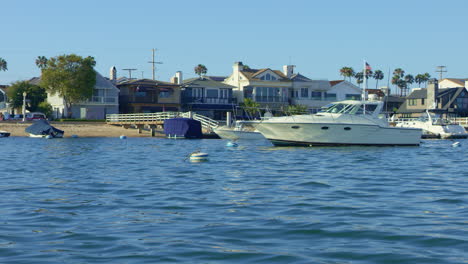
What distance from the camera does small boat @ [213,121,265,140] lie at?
174 feet

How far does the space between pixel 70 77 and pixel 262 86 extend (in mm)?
28158

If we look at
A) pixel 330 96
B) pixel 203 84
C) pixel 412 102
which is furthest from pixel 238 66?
pixel 412 102

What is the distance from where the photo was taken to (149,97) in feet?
265

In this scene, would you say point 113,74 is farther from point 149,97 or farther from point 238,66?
point 238,66

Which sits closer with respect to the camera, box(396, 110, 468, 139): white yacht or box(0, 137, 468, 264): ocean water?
box(0, 137, 468, 264): ocean water

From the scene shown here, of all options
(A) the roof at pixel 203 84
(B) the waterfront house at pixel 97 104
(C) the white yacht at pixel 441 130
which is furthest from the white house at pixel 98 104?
(C) the white yacht at pixel 441 130

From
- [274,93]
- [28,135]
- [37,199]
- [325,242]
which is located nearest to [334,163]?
[37,199]

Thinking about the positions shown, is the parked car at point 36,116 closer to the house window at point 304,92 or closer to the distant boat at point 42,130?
the distant boat at point 42,130

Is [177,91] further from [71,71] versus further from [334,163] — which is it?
[334,163]

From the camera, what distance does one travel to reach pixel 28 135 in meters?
62.0

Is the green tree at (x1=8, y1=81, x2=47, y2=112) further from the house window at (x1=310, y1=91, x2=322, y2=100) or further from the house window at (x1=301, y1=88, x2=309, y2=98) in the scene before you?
the house window at (x1=310, y1=91, x2=322, y2=100)

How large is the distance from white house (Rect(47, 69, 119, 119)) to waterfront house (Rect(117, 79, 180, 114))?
2.06 meters

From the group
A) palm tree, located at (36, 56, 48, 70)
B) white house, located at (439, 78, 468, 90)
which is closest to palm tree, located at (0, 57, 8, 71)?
palm tree, located at (36, 56, 48, 70)

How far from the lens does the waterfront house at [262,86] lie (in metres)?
87.1
